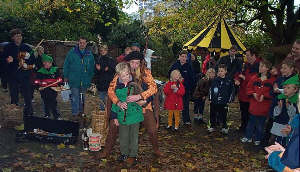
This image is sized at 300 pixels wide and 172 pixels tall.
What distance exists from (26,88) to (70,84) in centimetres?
107

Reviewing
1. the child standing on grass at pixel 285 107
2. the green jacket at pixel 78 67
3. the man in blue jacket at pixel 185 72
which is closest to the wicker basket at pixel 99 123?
the green jacket at pixel 78 67

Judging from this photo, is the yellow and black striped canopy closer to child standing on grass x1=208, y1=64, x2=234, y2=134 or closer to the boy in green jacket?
child standing on grass x1=208, y1=64, x2=234, y2=134

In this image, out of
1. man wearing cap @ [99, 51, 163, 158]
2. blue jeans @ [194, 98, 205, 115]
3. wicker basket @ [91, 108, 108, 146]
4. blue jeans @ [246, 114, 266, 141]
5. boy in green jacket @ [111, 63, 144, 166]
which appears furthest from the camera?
blue jeans @ [194, 98, 205, 115]

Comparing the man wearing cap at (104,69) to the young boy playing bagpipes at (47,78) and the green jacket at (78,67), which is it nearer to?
the green jacket at (78,67)

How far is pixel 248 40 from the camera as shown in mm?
17344

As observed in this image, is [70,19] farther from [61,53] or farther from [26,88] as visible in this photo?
[26,88]

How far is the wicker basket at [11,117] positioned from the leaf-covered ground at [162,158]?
0.26 meters

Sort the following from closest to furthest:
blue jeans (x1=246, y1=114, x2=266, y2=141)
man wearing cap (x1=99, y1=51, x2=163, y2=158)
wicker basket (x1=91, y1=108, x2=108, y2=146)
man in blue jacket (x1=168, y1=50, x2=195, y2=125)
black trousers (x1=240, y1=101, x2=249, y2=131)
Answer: man wearing cap (x1=99, y1=51, x2=163, y2=158) → wicker basket (x1=91, y1=108, x2=108, y2=146) → blue jeans (x1=246, y1=114, x2=266, y2=141) → black trousers (x1=240, y1=101, x2=249, y2=131) → man in blue jacket (x1=168, y1=50, x2=195, y2=125)

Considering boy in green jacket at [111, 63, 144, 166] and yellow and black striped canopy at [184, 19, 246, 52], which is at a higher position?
yellow and black striped canopy at [184, 19, 246, 52]

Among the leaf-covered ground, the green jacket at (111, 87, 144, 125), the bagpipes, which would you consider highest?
the bagpipes

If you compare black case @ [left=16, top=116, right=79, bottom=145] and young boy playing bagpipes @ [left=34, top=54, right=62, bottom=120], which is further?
young boy playing bagpipes @ [left=34, top=54, right=62, bottom=120]

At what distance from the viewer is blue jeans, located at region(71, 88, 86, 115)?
288 inches

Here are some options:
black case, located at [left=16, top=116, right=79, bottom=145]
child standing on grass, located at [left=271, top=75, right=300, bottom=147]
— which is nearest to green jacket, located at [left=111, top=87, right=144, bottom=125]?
black case, located at [left=16, top=116, right=79, bottom=145]

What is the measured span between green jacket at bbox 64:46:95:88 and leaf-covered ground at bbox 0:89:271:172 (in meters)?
1.80
